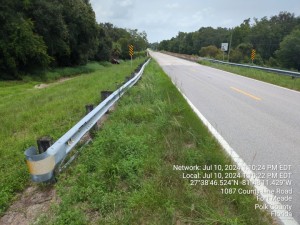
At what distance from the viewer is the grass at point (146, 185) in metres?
3.11

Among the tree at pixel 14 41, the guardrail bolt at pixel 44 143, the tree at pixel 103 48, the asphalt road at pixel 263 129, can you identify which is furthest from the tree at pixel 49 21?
the guardrail bolt at pixel 44 143

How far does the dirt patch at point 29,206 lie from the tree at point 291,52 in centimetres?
6167

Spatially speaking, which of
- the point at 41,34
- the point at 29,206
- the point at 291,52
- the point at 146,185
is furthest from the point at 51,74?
the point at 291,52

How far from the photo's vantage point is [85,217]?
3.18 meters

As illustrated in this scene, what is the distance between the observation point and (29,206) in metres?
3.58

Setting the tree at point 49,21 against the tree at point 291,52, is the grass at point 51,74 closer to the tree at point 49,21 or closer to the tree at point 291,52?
the tree at point 49,21

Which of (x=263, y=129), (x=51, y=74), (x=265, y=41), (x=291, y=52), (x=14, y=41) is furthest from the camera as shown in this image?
(x=265, y=41)

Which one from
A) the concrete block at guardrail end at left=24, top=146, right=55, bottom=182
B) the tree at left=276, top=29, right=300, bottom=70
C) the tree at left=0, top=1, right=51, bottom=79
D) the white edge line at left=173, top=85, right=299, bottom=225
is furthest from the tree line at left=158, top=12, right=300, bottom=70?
the concrete block at guardrail end at left=24, top=146, right=55, bottom=182

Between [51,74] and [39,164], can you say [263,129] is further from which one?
[51,74]

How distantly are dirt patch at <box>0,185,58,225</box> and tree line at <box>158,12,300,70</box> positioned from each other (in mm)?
41795

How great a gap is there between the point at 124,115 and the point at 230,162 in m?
3.34

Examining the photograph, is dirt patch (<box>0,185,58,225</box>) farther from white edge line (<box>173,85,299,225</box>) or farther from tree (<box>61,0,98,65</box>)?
tree (<box>61,0,98,65</box>)

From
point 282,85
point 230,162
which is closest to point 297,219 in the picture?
point 230,162

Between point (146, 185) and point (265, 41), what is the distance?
8385cm
